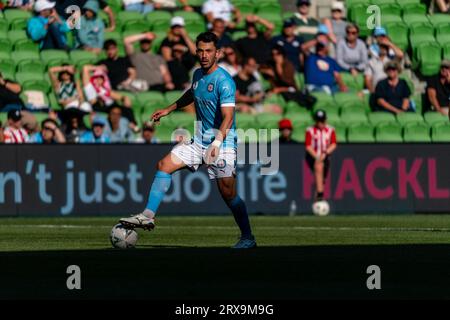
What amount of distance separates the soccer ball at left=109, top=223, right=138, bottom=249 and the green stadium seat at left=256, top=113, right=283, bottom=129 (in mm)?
12128

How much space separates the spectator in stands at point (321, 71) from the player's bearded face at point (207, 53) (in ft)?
46.4

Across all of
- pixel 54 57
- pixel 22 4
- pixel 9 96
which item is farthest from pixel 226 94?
pixel 22 4

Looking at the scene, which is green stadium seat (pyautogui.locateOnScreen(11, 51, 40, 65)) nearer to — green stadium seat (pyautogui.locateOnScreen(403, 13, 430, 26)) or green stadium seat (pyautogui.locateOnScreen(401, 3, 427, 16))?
green stadium seat (pyautogui.locateOnScreen(403, 13, 430, 26))

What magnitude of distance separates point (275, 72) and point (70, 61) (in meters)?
4.30

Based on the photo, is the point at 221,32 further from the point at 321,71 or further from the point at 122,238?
the point at 122,238

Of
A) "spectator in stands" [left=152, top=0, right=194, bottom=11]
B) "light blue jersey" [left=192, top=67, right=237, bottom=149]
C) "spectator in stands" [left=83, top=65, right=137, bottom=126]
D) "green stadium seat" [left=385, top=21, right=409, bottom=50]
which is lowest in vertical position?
"light blue jersey" [left=192, top=67, right=237, bottom=149]

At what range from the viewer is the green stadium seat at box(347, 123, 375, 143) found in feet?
92.8

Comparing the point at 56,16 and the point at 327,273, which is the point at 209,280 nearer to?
the point at 327,273

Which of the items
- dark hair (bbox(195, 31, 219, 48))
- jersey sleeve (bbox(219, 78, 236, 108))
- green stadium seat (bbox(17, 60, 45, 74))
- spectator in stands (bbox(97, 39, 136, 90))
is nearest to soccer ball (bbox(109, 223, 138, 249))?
jersey sleeve (bbox(219, 78, 236, 108))

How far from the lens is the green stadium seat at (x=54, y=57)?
27.6 meters

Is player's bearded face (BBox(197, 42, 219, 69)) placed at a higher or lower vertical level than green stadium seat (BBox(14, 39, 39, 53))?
lower

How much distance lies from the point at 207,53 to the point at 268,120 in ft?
41.9

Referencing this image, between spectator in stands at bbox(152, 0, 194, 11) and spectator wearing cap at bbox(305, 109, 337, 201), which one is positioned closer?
spectator wearing cap at bbox(305, 109, 337, 201)

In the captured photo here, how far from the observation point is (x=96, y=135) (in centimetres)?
2595
